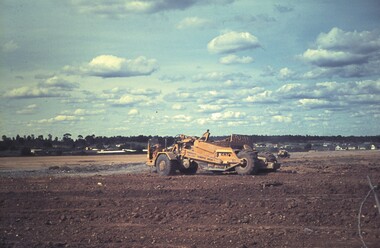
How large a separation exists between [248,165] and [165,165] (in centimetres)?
424

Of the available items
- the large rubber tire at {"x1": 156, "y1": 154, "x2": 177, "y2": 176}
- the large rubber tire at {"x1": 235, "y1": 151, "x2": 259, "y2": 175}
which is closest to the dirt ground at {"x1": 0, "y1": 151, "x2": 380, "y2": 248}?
the large rubber tire at {"x1": 235, "y1": 151, "x2": 259, "y2": 175}

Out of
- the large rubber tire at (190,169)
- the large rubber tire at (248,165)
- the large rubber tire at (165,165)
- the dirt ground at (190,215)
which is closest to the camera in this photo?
the dirt ground at (190,215)

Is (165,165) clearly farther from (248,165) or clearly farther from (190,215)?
(190,215)

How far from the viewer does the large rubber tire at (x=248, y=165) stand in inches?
895

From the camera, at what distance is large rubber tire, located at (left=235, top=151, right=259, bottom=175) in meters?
22.7

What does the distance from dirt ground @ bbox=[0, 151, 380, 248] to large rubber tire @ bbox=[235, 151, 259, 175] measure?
144 inches

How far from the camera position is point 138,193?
16875 mm

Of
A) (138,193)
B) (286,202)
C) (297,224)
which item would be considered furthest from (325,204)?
(138,193)

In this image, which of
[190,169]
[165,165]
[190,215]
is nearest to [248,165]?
[190,169]

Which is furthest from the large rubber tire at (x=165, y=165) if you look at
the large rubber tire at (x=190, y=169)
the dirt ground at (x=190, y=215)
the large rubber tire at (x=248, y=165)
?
the dirt ground at (x=190, y=215)

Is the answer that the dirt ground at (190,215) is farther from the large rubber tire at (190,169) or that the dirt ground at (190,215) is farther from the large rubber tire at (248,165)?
the large rubber tire at (190,169)

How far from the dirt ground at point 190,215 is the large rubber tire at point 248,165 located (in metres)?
3.66

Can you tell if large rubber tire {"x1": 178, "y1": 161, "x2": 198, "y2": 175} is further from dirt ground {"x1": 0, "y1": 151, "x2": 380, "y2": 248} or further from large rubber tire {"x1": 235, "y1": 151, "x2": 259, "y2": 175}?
dirt ground {"x1": 0, "y1": 151, "x2": 380, "y2": 248}

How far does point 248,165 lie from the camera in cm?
2283
